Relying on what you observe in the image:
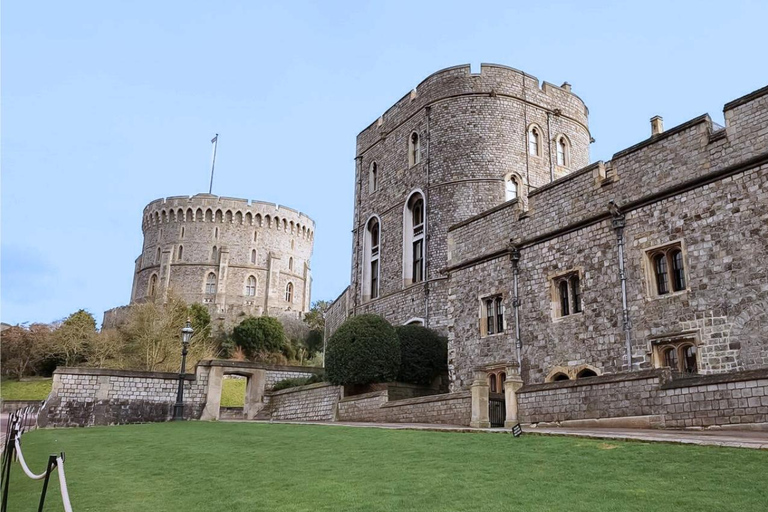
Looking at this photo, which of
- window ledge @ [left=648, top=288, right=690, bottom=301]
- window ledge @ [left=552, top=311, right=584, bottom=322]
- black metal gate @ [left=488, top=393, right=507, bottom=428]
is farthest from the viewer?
window ledge @ [left=552, top=311, right=584, bottom=322]

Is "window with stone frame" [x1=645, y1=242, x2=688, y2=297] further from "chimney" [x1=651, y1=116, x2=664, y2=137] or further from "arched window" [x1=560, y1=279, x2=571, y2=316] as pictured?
"chimney" [x1=651, y1=116, x2=664, y2=137]

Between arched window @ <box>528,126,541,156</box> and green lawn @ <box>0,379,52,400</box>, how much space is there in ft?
98.9

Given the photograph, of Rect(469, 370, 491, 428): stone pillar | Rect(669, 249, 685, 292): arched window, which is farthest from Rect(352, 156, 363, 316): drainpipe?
Rect(669, 249, 685, 292): arched window

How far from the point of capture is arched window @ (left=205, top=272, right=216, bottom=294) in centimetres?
6694

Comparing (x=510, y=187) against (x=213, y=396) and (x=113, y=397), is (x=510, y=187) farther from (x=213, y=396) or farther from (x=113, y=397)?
(x=113, y=397)

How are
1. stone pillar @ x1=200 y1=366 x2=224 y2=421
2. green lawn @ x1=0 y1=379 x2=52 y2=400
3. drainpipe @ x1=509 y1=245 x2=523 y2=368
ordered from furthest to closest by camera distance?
green lawn @ x1=0 y1=379 x2=52 y2=400 → stone pillar @ x1=200 y1=366 x2=224 y2=421 → drainpipe @ x1=509 y1=245 x2=523 y2=368

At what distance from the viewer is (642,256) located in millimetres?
14664

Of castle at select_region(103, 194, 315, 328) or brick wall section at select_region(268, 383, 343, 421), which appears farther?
castle at select_region(103, 194, 315, 328)

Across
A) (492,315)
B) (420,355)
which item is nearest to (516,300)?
(492,315)

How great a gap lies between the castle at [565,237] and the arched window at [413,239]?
2.4 inches

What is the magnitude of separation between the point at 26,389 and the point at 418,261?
27.0 meters

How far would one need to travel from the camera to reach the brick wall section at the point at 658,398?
9.86 m

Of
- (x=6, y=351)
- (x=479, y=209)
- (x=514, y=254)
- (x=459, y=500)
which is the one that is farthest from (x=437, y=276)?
(x=6, y=351)

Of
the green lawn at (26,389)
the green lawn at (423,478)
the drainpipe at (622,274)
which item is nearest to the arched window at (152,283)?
the green lawn at (26,389)
